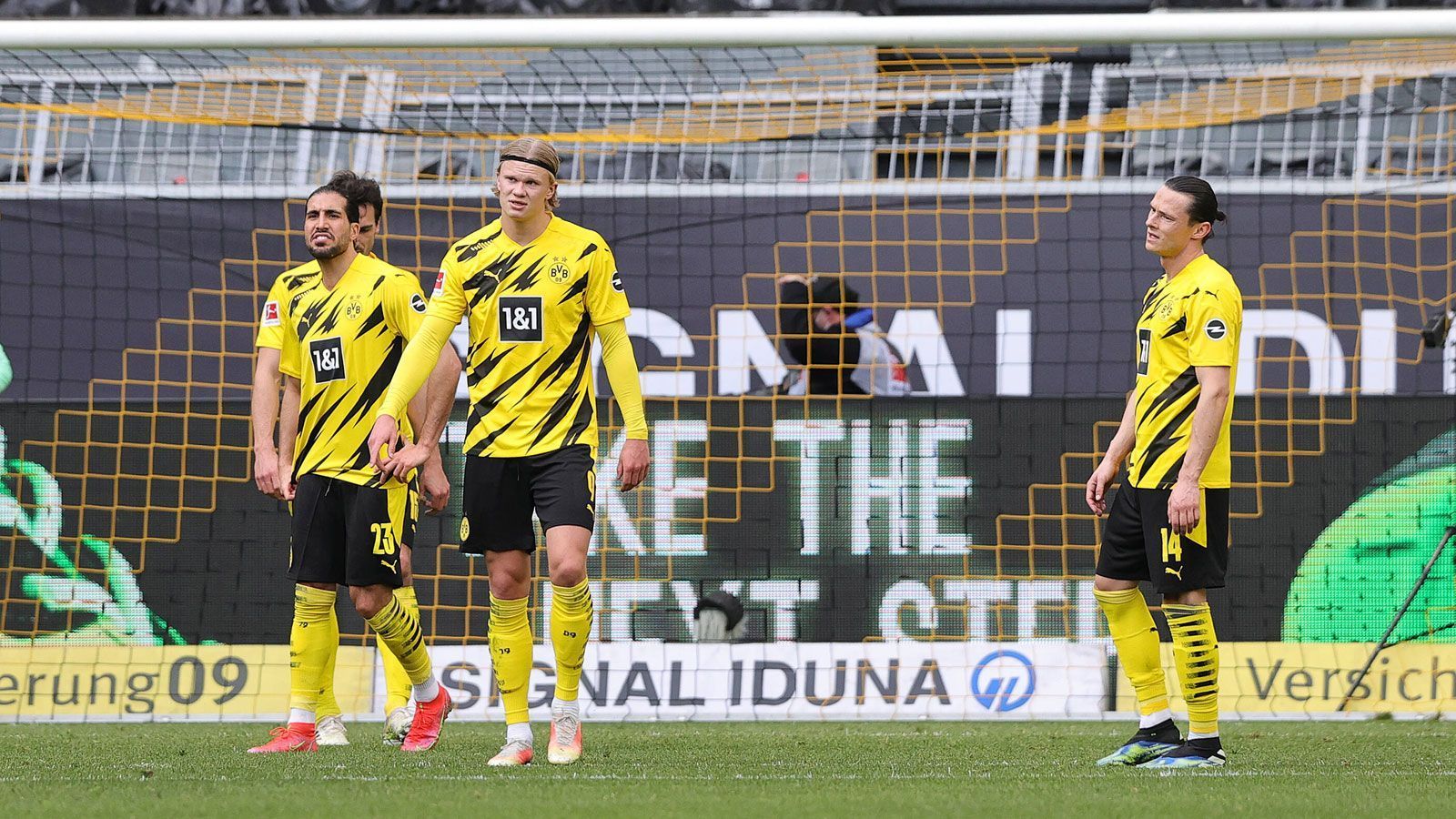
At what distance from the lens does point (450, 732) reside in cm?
695

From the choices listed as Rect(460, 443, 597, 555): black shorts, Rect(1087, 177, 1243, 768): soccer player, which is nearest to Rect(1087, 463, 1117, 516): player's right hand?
Rect(1087, 177, 1243, 768): soccer player

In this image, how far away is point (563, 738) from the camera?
17.2ft

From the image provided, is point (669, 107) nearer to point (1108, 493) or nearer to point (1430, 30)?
point (1108, 493)

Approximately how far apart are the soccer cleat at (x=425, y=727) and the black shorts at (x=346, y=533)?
1.53ft

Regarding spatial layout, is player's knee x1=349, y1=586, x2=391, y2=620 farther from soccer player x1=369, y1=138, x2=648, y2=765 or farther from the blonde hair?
the blonde hair

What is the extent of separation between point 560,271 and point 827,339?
368 cm

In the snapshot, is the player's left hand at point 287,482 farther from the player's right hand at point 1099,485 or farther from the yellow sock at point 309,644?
the player's right hand at point 1099,485

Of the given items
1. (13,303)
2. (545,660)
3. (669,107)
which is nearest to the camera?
(545,660)

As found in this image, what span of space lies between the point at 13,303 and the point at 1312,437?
22.3 ft

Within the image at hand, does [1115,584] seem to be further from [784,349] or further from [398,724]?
[784,349]

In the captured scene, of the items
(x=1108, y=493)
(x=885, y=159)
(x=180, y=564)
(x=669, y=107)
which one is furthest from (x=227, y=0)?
(x=1108, y=493)

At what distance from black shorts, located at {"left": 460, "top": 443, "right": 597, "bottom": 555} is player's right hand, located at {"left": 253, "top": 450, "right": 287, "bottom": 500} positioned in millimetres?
931

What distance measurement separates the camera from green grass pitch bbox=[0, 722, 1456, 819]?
162 inches

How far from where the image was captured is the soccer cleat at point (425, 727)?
583 cm
